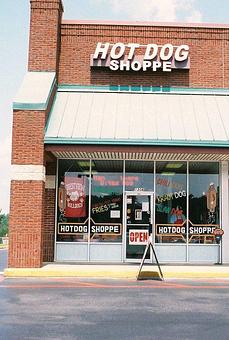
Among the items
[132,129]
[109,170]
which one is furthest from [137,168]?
[132,129]

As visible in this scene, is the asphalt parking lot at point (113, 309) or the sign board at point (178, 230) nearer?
the asphalt parking lot at point (113, 309)

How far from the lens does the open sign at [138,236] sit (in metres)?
17.7

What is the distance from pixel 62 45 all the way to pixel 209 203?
8.33m

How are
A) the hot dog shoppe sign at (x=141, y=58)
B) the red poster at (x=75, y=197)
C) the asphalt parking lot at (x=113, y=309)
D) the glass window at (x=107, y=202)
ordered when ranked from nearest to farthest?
the asphalt parking lot at (x=113, y=309) → the glass window at (x=107, y=202) → the red poster at (x=75, y=197) → the hot dog shoppe sign at (x=141, y=58)

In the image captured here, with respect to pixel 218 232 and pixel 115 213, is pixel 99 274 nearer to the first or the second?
pixel 115 213

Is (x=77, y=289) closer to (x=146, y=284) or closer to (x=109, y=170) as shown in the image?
(x=146, y=284)

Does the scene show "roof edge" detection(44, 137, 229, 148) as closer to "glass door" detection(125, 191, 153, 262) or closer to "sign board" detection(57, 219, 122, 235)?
"glass door" detection(125, 191, 153, 262)

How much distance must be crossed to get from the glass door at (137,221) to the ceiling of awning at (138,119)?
265 centimetres

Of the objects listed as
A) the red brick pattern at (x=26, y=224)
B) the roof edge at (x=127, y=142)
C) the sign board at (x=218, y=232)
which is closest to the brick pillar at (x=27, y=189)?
the red brick pattern at (x=26, y=224)

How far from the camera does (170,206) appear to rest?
18.1m

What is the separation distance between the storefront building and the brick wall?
4cm

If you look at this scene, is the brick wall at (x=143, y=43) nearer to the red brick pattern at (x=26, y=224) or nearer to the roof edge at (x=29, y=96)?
the roof edge at (x=29, y=96)

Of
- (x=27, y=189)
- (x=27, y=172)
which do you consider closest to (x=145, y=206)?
(x=27, y=189)

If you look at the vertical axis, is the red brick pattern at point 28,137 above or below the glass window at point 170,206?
above
